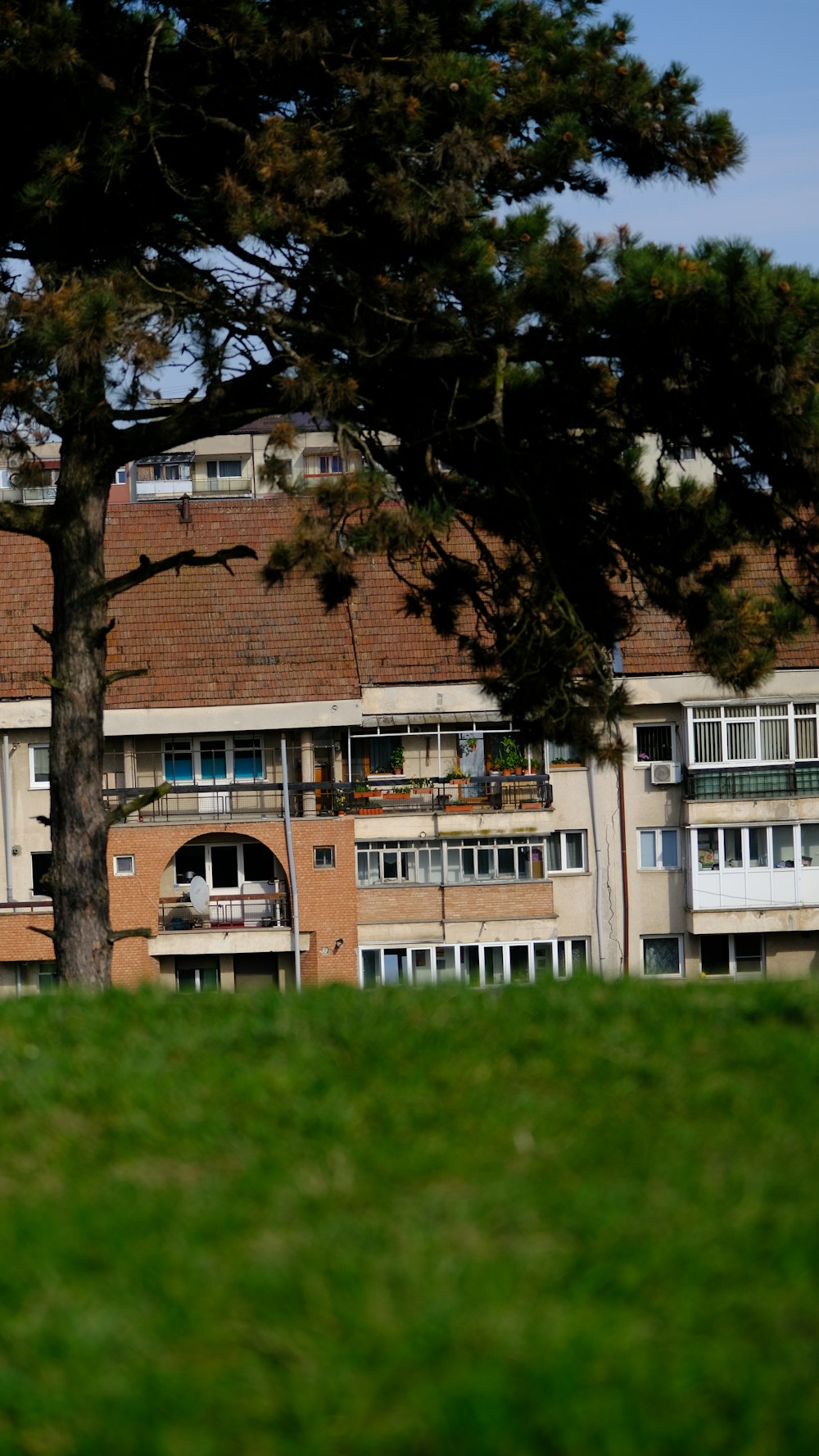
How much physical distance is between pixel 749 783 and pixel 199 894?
40.5 ft

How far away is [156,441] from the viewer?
1327 centimetres

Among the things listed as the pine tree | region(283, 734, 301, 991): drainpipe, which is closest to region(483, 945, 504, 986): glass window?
region(283, 734, 301, 991): drainpipe

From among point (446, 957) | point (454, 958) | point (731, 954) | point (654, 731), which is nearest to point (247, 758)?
point (446, 957)

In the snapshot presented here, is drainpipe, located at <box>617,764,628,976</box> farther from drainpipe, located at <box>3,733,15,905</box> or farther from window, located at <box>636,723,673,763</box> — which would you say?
drainpipe, located at <box>3,733,15,905</box>

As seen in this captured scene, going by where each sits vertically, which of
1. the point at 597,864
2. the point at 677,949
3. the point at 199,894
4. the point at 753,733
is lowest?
the point at 677,949

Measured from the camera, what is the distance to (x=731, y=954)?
3847cm

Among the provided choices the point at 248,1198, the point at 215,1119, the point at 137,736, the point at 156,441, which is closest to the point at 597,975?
the point at 215,1119

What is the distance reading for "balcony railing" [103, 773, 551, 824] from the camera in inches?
1433

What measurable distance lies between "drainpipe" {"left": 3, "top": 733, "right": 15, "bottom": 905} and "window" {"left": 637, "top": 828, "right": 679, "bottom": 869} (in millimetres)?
13880

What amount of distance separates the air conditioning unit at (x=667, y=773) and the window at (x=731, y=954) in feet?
12.3

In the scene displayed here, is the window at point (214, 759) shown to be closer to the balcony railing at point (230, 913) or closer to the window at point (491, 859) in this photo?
the balcony railing at point (230, 913)

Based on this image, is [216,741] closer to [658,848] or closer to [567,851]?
[567,851]

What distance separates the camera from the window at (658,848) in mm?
38125

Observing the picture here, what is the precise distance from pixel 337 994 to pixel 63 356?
5.51 meters
